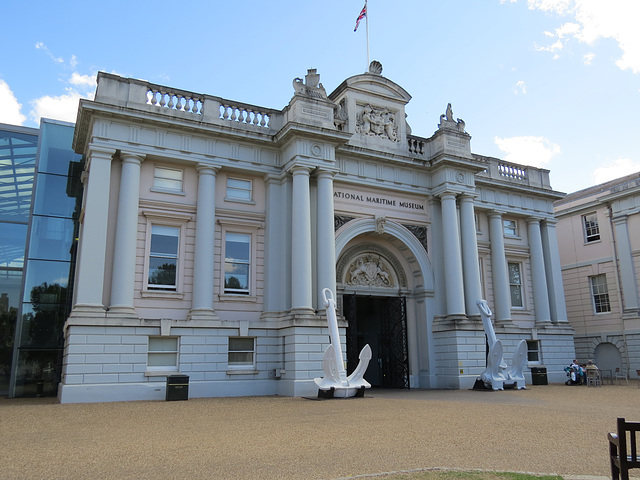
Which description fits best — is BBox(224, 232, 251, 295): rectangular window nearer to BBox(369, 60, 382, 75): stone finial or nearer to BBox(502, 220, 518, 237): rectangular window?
BBox(369, 60, 382, 75): stone finial

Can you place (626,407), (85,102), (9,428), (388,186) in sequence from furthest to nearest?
(388,186) < (85,102) < (626,407) < (9,428)

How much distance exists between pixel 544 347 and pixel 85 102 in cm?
2067

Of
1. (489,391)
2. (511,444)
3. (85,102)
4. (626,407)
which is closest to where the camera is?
(511,444)

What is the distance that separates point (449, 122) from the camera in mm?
22703

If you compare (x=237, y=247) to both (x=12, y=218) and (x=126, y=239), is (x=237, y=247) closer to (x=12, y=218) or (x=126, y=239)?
(x=126, y=239)

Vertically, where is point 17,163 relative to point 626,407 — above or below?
above

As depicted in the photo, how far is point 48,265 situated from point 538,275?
21004 mm

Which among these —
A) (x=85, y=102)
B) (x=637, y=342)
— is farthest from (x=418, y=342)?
(x=85, y=102)

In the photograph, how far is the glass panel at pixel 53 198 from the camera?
20906 mm

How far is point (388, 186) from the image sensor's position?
21328mm

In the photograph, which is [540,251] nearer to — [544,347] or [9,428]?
[544,347]

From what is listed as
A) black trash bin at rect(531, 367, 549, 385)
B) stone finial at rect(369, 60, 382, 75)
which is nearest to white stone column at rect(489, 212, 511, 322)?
black trash bin at rect(531, 367, 549, 385)

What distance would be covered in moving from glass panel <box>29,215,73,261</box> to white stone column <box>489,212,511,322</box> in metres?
17.7

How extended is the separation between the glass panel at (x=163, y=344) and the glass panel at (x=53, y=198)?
25.5 ft
